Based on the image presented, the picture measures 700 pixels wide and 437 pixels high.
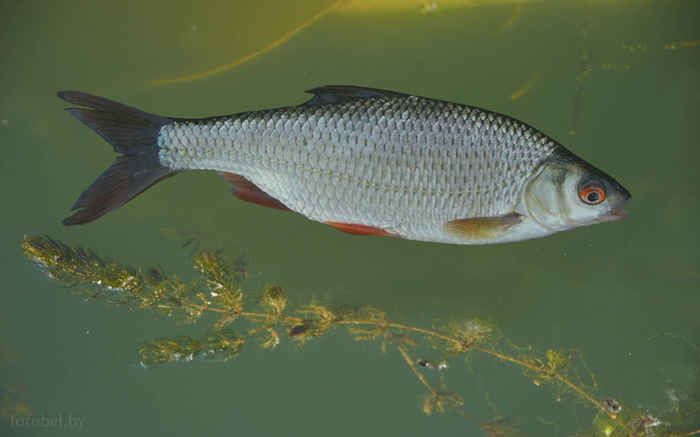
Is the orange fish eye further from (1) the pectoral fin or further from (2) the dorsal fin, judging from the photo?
(2) the dorsal fin

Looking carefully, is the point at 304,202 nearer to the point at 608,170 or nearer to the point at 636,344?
the point at 608,170

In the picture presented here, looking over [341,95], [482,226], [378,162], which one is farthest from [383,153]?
[482,226]

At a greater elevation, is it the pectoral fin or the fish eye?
the fish eye

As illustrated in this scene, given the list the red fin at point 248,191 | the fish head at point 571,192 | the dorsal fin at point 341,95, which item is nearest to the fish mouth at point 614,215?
the fish head at point 571,192

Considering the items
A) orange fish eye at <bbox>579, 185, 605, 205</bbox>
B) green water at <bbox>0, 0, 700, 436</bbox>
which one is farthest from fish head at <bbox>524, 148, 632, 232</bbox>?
green water at <bbox>0, 0, 700, 436</bbox>

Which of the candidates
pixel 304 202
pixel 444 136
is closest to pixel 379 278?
pixel 304 202

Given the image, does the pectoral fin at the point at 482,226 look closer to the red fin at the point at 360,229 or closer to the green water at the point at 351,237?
the red fin at the point at 360,229

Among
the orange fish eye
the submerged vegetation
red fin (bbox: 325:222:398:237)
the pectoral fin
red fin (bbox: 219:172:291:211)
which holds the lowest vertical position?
the submerged vegetation
